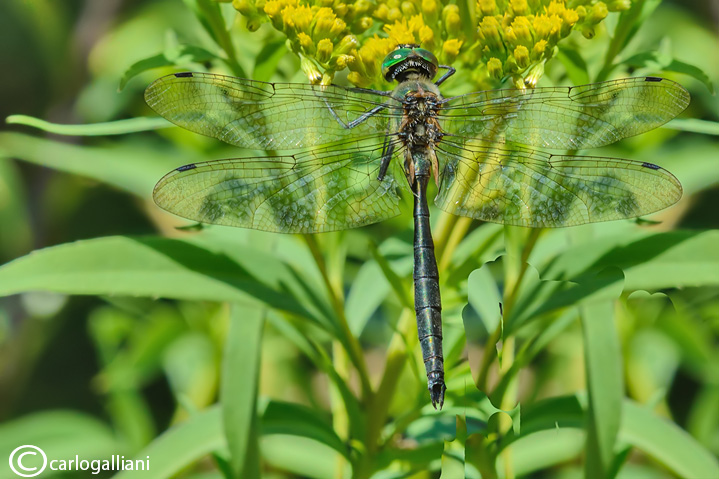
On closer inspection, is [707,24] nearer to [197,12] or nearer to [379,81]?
[379,81]

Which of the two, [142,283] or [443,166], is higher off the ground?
[443,166]

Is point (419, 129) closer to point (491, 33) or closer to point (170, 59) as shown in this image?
point (491, 33)

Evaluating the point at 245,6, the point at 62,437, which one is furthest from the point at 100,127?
the point at 62,437

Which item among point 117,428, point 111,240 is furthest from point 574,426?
point 117,428

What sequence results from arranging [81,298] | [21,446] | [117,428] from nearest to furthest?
[21,446] → [117,428] → [81,298]

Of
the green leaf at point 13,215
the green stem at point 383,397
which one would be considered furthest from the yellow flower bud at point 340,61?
the green leaf at point 13,215

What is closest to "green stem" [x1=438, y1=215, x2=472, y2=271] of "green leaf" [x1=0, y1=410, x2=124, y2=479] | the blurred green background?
the blurred green background
